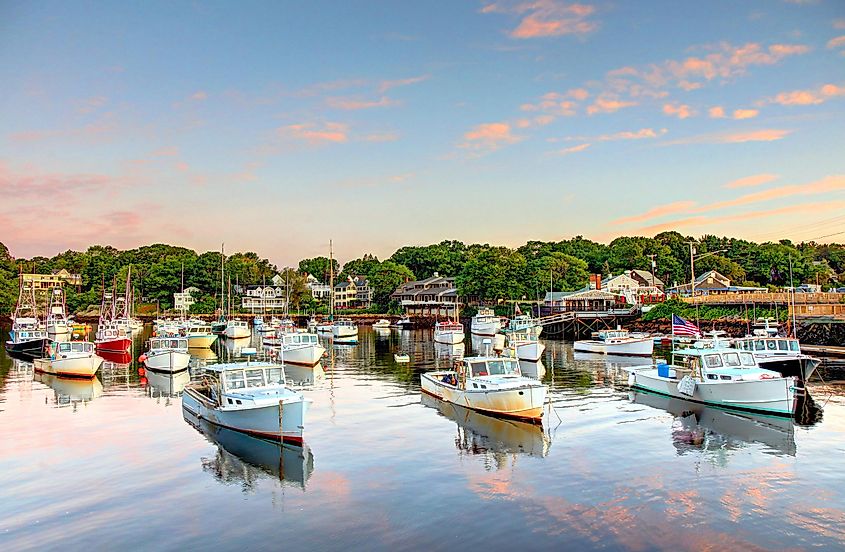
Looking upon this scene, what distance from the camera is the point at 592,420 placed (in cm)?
3081

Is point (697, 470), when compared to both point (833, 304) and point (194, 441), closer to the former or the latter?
point (194, 441)

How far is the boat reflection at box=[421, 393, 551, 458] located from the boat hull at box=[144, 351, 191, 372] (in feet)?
92.7

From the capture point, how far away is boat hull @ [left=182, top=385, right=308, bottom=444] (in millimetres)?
25703

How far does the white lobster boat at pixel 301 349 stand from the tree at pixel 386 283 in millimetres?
105263

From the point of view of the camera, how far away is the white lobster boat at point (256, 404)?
1014 inches

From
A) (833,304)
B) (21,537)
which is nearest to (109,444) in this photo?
(21,537)

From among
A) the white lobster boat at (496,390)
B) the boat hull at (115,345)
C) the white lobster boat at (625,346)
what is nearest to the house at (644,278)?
the white lobster boat at (625,346)

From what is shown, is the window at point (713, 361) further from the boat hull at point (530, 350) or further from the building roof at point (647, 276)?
the building roof at point (647, 276)

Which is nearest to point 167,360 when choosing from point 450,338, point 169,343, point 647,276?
point 169,343

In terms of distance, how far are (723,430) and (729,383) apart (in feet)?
15.0

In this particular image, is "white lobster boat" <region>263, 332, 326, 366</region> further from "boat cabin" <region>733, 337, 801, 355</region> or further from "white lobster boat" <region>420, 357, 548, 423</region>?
"boat cabin" <region>733, 337, 801, 355</region>

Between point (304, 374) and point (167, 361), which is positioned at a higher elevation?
point (167, 361)

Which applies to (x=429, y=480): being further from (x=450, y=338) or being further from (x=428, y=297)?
(x=428, y=297)

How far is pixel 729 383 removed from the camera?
32.1m
